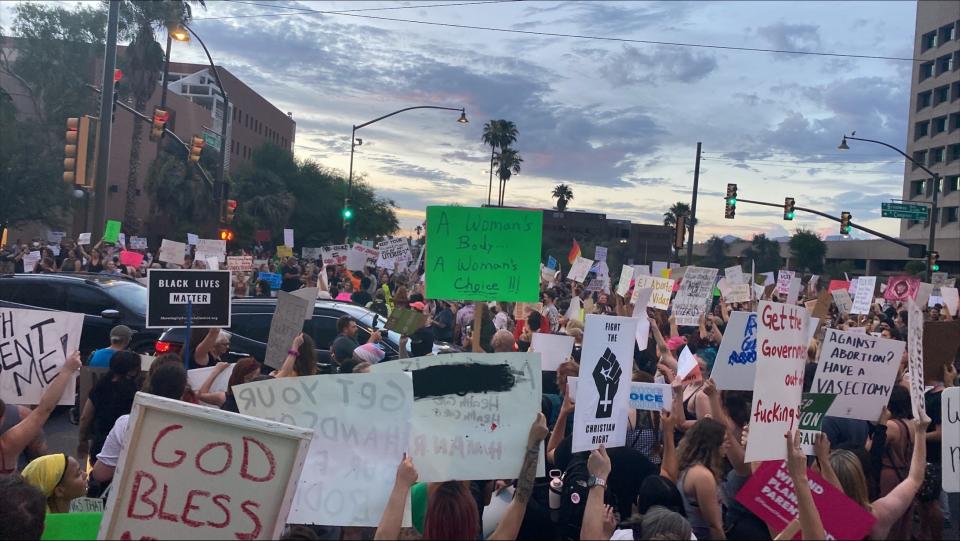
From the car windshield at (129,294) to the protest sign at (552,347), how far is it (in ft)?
20.8

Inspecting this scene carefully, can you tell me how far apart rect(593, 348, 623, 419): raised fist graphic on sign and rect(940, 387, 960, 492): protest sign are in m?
1.70

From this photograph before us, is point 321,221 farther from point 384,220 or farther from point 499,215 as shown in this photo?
point 499,215

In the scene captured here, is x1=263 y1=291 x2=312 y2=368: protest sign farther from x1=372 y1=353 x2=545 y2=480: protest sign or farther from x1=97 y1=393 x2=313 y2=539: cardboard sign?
x1=97 y1=393 x2=313 y2=539: cardboard sign

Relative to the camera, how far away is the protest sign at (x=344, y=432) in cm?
373

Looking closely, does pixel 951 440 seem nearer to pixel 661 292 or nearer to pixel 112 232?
pixel 661 292

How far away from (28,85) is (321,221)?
2079 cm

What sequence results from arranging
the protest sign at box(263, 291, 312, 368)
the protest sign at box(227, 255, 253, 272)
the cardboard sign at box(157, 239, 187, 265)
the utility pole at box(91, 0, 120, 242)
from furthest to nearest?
1. the protest sign at box(227, 255, 253, 272)
2. the cardboard sign at box(157, 239, 187, 265)
3. the utility pole at box(91, 0, 120, 242)
4. the protest sign at box(263, 291, 312, 368)

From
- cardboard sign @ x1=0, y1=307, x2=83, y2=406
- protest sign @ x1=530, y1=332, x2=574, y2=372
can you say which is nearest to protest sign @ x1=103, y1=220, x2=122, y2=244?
protest sign @ x1=530, y1=332, x2=574, y2=372

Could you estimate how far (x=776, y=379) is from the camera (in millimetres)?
4098

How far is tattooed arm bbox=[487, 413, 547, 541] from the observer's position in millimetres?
3604

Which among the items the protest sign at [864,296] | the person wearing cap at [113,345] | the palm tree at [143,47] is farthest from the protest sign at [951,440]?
the palm tree at [143,47]

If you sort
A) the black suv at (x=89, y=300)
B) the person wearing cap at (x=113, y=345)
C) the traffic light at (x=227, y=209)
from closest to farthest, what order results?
the person wearing cap at (x=113, y=345), the black suv at (x=89, y=300), the traffic light at (x=227, y=209)

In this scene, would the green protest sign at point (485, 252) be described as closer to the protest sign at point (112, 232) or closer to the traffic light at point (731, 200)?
the protest sign at point (112, 232)

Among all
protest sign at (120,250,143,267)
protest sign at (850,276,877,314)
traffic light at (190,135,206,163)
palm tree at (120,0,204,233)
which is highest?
palm tree at (120,0,204,233)
